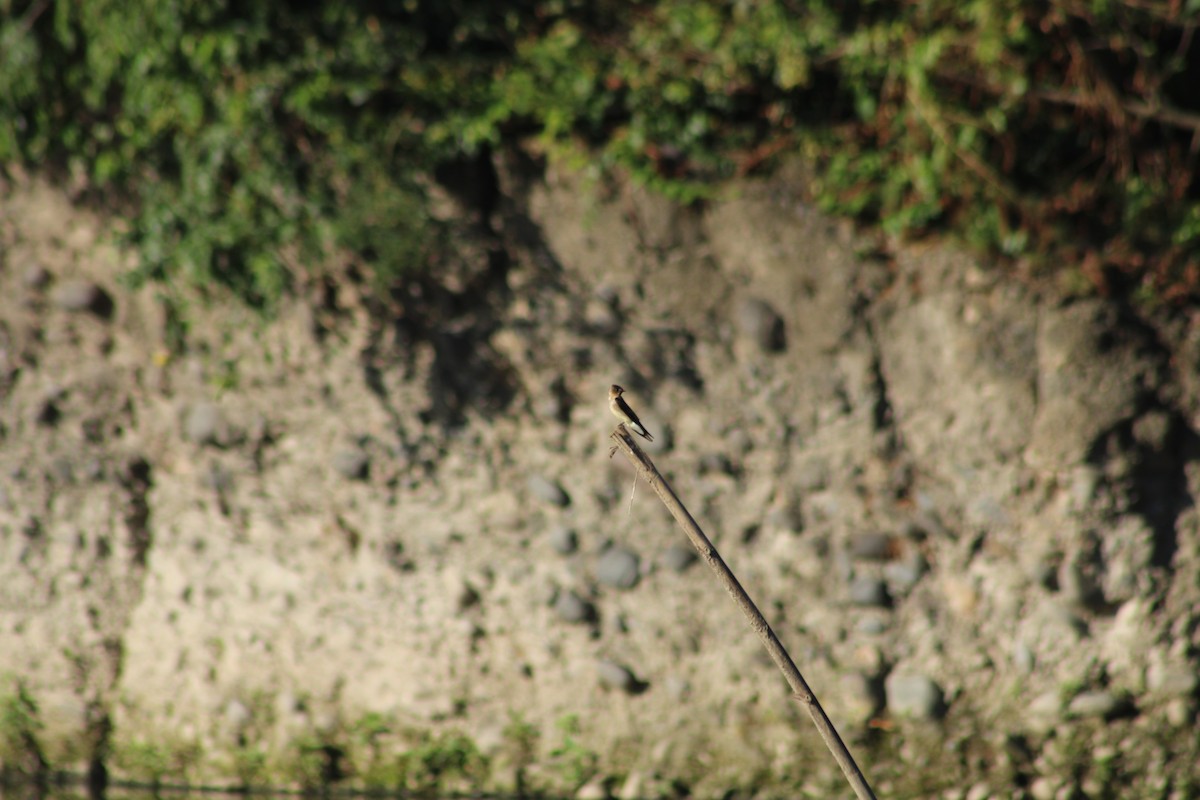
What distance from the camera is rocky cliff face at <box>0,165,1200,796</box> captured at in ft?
10.8

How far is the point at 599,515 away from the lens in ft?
11.8

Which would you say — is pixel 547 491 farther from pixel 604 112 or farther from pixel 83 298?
pixel 83 298

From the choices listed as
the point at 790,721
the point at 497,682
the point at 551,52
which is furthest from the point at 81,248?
the point at 790,721

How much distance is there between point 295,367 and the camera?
361 centimetres

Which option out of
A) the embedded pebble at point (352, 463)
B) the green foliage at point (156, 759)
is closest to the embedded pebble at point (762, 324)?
the embedded pebble at point (352, 463)

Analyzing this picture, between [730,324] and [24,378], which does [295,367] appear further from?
[730,324]

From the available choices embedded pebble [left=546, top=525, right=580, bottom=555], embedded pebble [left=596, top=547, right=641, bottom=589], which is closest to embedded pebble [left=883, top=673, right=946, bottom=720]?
embedded pebble [left=596, top=547, right=641, bottom=589]

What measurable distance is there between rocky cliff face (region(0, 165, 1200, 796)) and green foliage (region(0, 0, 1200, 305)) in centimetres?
16

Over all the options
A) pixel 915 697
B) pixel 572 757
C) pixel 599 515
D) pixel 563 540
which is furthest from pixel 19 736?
pixel 915 697

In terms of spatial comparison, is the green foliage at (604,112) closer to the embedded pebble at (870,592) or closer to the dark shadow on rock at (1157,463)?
the dark shadow on rock at (1157,463)

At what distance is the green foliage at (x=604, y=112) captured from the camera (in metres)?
3.15

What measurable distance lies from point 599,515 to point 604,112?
128 centimetres

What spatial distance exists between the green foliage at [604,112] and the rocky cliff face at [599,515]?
0.16m

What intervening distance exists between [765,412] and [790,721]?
0.98 meters
